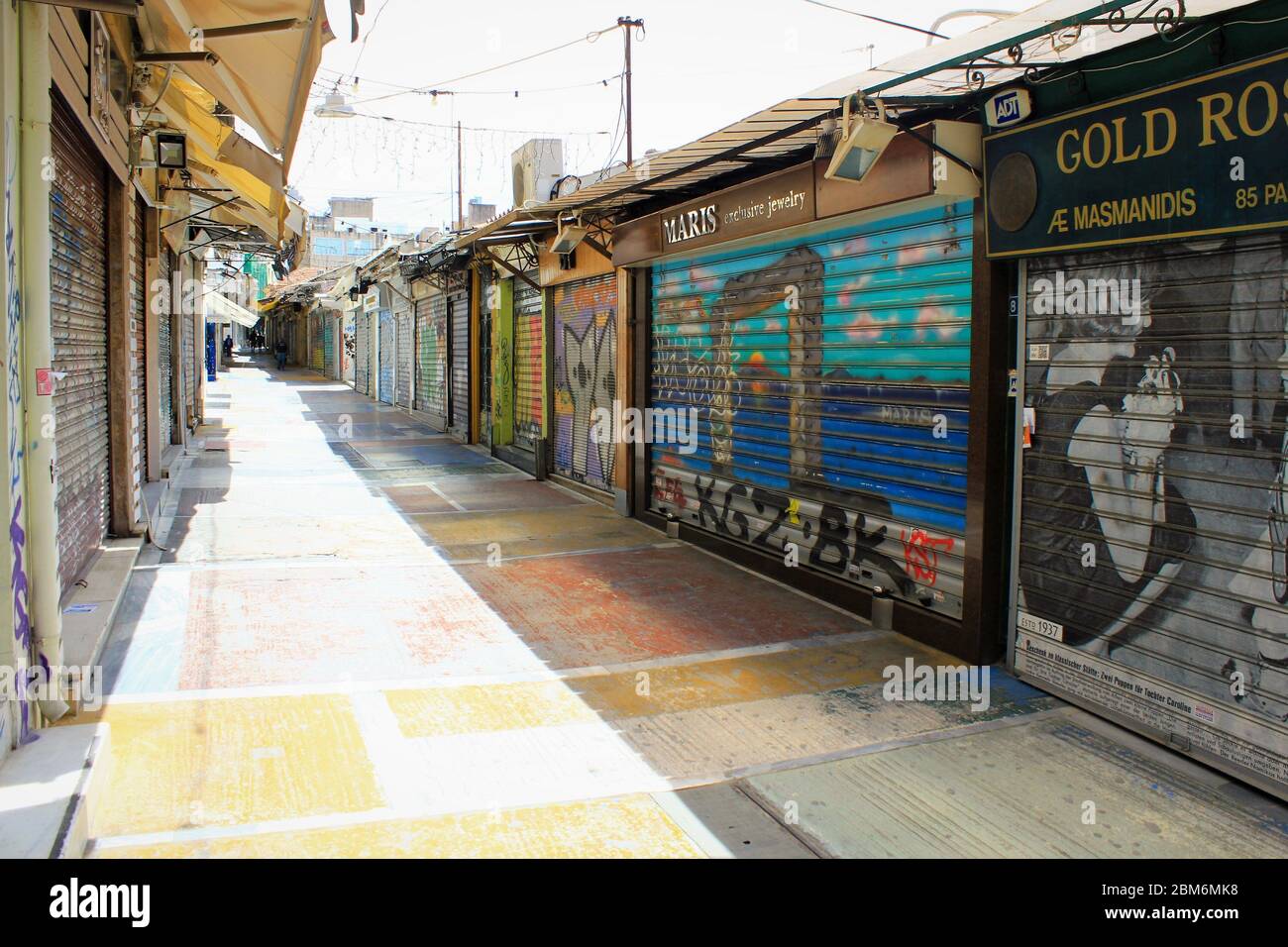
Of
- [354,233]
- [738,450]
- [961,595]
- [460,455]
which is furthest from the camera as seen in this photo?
[354,233]

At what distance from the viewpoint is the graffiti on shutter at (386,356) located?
89.9ft

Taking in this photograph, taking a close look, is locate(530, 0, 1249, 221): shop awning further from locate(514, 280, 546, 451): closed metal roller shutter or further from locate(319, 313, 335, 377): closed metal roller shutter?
locate(319, 313, 335, 377): closed metal roller shutter

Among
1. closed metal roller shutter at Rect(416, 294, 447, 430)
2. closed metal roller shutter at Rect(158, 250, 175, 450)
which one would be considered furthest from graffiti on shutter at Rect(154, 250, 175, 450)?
closed metal roller shutter at Rect(416, 294, 447, 430)

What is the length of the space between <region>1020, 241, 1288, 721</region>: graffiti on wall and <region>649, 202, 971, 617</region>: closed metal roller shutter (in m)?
0.75

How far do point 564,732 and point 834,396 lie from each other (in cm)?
373

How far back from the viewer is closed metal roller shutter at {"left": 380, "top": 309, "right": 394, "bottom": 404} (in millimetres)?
27406

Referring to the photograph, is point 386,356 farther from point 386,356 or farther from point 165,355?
point 165,355

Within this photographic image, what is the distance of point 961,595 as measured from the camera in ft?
20.7

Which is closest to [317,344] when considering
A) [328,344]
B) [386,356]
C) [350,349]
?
[328,344]

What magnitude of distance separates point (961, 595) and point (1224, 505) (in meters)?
1.96

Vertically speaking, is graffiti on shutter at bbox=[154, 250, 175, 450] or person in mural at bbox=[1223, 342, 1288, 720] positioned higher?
graffiti on shutter at bbox=[154, 250, 175, 450]

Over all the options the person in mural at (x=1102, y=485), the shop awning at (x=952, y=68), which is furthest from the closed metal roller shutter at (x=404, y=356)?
the person in mural at (x=1102, y=485)
